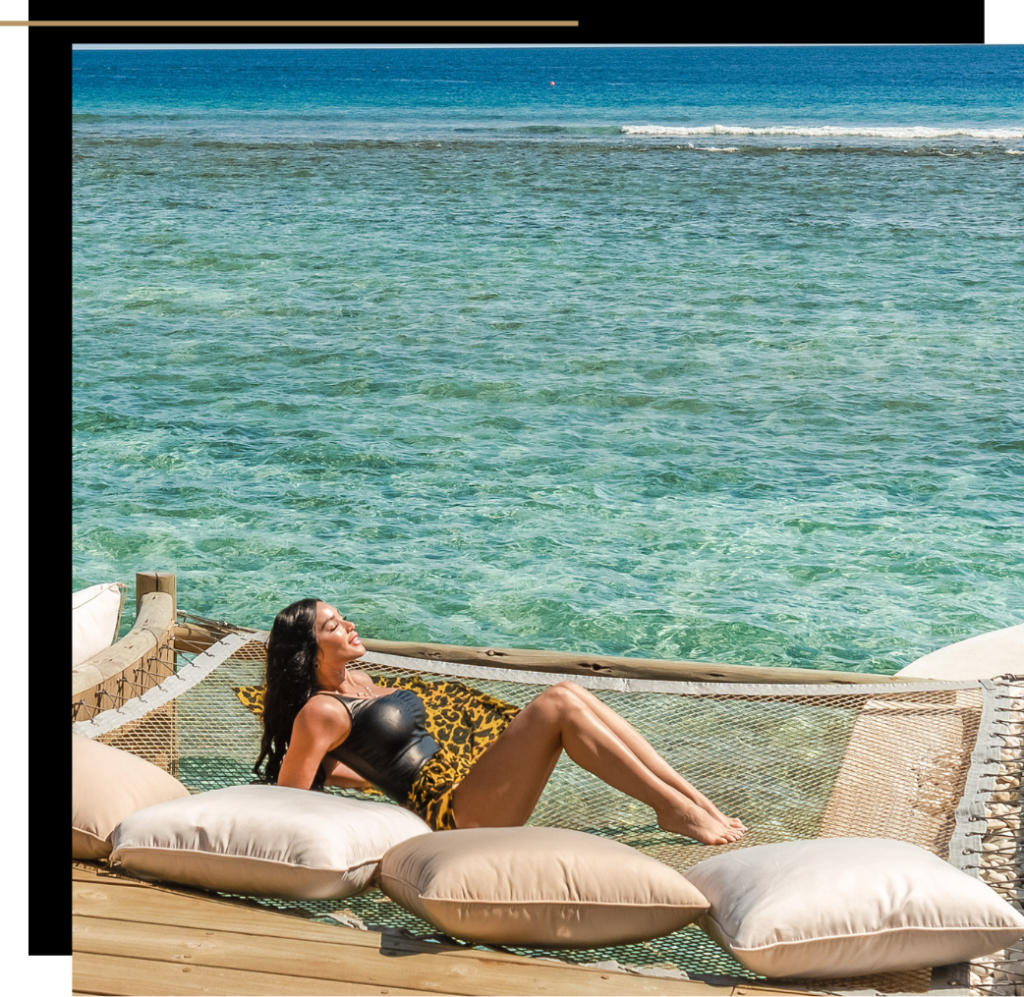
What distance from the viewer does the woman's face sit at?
112 inches

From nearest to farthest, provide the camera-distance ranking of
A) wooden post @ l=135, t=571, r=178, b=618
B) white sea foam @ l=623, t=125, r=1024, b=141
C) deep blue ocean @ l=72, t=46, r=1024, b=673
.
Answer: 1. wooden post @ l=135, t=571, r=178, b=618
2. deep blue ocean @ l=72, t=46, r=1024, b=673
3. white sea foam @ l=623, t=125, r=1024, b=141

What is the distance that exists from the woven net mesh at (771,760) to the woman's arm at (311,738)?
10.9 inches

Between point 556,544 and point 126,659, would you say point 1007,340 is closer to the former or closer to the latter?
point 556,544

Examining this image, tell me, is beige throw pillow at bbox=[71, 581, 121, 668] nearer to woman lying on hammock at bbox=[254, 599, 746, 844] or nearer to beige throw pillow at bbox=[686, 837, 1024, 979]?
woman lying on hammock at bbox=[254, 599, 746, 844]

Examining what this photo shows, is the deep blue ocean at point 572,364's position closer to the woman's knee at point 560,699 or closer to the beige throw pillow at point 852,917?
the woman's knee at point 560,699

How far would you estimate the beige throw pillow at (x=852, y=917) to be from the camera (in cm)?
208

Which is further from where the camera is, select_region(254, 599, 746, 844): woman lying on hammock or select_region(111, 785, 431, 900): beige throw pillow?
select_region(254, 599, 746, 844): woman lying on hammock

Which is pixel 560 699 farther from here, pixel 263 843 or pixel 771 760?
pixel 771 760

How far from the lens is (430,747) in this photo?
288 cm

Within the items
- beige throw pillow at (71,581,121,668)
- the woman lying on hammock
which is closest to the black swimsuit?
the woman lying on hammock

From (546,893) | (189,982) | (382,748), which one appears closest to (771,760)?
(382,748)

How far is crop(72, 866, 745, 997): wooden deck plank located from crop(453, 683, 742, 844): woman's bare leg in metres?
0.64
